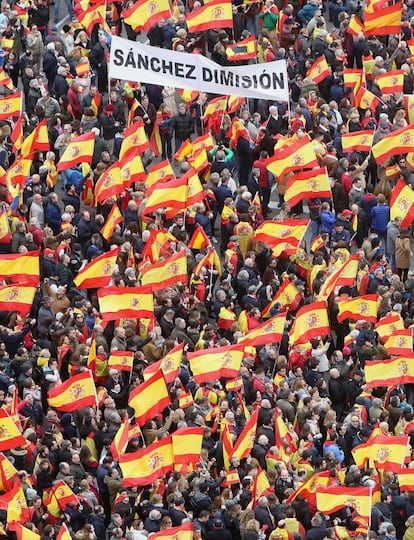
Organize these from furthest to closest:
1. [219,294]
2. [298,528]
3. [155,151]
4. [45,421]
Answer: [155,151], [219,294], [45,421], [298,528]

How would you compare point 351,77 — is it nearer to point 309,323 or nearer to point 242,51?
point 242,51

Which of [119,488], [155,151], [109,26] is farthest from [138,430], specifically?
[109,26]

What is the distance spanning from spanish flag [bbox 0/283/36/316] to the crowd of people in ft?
1.40

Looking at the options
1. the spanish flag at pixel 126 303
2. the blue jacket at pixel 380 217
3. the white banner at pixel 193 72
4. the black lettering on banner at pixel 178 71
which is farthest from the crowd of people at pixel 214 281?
the black lettering on banner at pixel 178 71

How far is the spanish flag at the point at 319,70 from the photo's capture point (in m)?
46.2

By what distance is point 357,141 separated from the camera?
4353 cm

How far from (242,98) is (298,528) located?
13653mm

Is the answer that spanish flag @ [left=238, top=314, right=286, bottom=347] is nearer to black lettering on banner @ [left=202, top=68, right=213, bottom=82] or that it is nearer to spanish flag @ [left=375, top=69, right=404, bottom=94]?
black lettering on banner @ [left=202, top=68, right=213, bottom=82]

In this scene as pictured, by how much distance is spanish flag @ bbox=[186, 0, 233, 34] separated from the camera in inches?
1821

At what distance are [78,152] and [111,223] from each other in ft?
6.71

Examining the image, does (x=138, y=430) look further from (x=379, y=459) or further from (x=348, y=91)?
(x=348, y=91)

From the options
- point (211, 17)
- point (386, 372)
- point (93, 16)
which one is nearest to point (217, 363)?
point (386, 372)

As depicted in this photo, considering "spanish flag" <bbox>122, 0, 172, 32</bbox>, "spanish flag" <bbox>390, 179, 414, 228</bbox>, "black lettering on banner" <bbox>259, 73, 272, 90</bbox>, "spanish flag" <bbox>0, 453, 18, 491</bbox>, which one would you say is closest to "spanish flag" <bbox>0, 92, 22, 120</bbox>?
"spanish flag" <bbox>122, 0, 172, 32</bbox>

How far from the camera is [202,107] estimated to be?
46.3 meters
